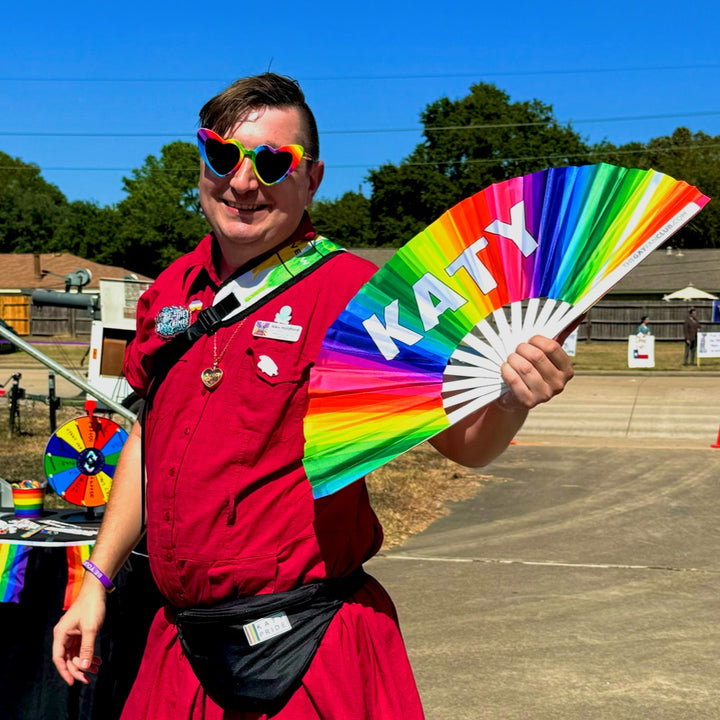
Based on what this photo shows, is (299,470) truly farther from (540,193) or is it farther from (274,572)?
(540,193)

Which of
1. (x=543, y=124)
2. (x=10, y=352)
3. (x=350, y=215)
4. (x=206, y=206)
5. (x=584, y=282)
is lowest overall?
(x=10, y=352)

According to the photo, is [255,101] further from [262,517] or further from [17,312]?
[17,312]

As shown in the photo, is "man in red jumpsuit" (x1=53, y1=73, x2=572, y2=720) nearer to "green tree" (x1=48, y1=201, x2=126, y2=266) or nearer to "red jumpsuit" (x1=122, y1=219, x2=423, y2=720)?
"red jumpsuit" (x1=122, y1=219, x2=423, y2=720)

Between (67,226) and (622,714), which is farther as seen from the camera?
(67,226)

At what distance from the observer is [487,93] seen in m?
66.7

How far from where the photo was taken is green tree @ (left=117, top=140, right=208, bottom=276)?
2881 inches

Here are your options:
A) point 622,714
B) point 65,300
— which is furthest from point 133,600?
point 65,300

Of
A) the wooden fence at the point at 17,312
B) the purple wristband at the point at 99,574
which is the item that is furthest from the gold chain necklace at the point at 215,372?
the wooden fence at the point at 17,312

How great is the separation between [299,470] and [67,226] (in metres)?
78.9

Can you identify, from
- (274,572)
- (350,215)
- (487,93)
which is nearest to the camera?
(274,572)

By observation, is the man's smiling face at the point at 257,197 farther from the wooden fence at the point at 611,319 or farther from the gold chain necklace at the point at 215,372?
the wooden fence at the point at 611,319

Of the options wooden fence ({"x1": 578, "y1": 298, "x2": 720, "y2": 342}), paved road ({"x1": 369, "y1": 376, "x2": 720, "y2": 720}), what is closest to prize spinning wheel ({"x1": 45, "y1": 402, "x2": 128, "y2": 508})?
paved road ({"x1": 369, "y1": 376, "x2": 720, "y2": 720})

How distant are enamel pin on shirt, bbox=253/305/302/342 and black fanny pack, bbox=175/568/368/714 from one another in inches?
17.6

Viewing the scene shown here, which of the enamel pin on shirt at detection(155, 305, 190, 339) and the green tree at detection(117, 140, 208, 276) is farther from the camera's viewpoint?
the green tree at detection(117, 140, 208, 276)
